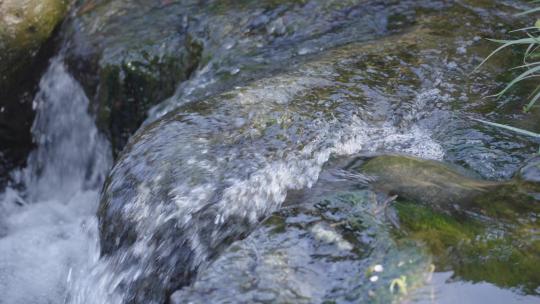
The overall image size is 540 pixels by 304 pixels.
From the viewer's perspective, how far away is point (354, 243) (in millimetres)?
2088

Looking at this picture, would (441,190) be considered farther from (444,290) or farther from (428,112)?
(428,112)

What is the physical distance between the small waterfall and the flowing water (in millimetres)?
14

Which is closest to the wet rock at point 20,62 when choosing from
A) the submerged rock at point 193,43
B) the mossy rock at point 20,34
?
the mossy rock at point 20,34

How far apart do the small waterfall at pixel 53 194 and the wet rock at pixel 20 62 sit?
92 mm

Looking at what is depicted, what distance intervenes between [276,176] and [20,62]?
9.47ft

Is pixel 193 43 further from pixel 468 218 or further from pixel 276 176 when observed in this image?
pixel 468 218

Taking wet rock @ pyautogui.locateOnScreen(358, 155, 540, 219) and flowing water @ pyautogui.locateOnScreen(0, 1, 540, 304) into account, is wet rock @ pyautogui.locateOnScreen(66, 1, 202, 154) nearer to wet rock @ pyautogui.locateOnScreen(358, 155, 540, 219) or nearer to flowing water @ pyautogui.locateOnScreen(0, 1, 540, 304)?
flowing water @ pyautogui.locateOnScreen(0, 1, 540, 304)

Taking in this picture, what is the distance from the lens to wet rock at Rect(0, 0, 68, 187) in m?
4.76

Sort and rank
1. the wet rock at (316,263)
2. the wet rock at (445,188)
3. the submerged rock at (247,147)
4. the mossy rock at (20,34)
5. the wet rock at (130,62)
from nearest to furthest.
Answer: the wet rock at (316,263)
the wet rock at (445,188)
the submerged rock at (247,147)
the wet rock at (130,62)
the mossy rock at (20,34)

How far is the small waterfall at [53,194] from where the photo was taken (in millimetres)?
3883

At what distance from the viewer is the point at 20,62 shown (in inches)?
189

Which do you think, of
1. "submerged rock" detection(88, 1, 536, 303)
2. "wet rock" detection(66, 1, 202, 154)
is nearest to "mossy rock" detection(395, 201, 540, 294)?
"submerged rock" detection(88, 1, 536, 303)

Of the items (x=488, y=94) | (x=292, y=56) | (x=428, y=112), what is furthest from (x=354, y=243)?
(x=292, y=56)

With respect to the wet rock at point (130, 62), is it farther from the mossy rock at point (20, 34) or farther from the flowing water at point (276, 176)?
the mossy rock at point (20, 34)
